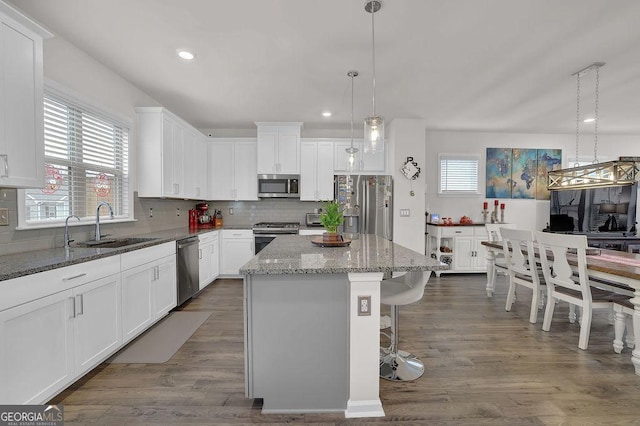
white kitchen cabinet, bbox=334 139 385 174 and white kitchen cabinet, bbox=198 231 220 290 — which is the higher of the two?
white kitchen cabinet, bbox=334 139 385 174

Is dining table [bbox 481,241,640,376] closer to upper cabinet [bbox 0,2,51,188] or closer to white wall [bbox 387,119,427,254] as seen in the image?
white wall [bbox 387,119,427,254]

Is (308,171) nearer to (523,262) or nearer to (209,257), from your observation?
(209,257)

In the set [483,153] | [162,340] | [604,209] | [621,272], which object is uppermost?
[483,153]

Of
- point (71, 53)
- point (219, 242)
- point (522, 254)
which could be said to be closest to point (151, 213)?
point (219, 242)

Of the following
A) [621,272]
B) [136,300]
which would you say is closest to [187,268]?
[136,300]

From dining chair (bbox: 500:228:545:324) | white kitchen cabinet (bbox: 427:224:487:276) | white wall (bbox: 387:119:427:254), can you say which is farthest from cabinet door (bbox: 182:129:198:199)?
dining chair (bbox: 500:228:545:324)

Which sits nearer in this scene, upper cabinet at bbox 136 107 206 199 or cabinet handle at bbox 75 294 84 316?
cabinet handle at bbox 75 294 84 316

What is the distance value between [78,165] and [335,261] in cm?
259

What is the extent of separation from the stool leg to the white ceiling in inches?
89.8

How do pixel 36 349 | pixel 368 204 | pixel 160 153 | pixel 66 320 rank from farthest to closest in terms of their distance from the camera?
pixel 368 204, pixel 160 153, pixel 66 320, pixel 36 349

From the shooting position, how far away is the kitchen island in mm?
1721

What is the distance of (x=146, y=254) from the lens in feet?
8.96

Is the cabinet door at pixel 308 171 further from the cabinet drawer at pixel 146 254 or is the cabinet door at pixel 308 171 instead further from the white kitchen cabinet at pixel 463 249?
the cabinet drawer at pixel 146 254

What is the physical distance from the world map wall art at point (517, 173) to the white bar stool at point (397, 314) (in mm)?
4393
